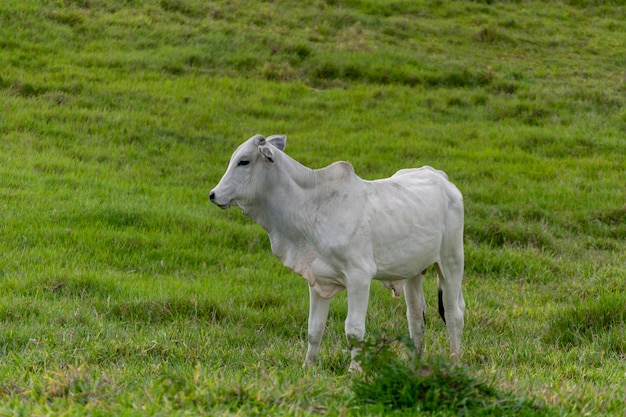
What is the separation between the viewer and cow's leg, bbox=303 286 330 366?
21.5 ft

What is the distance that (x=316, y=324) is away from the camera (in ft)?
21.6

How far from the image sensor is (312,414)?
14.5 feet

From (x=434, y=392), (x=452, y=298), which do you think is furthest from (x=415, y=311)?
(x=434, y=392)

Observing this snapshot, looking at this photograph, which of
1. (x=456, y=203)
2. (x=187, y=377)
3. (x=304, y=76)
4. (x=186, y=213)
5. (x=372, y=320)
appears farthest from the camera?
(x=304, y=76)

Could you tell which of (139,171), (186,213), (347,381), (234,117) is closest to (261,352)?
(347,381)

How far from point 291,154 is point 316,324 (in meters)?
7.79

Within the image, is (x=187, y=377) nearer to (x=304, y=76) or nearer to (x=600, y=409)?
(x=600, y=409)

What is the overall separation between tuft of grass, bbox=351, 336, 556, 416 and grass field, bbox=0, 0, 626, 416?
0.17ft

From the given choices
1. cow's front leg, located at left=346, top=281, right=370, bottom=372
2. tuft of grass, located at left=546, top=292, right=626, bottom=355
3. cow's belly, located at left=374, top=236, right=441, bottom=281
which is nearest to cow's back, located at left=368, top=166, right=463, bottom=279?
cow's belly, located at left=374, top=236, right=441, bottom=281

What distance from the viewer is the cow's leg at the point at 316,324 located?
21.5 ft

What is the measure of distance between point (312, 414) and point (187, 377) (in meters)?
0.96

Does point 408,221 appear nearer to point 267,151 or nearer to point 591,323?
point 267,151

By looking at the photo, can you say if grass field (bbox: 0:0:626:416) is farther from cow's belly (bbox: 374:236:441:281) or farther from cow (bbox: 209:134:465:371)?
cow's belly (bbox: 374:236:441:281)

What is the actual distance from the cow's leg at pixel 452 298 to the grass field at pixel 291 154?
0.17 meters
